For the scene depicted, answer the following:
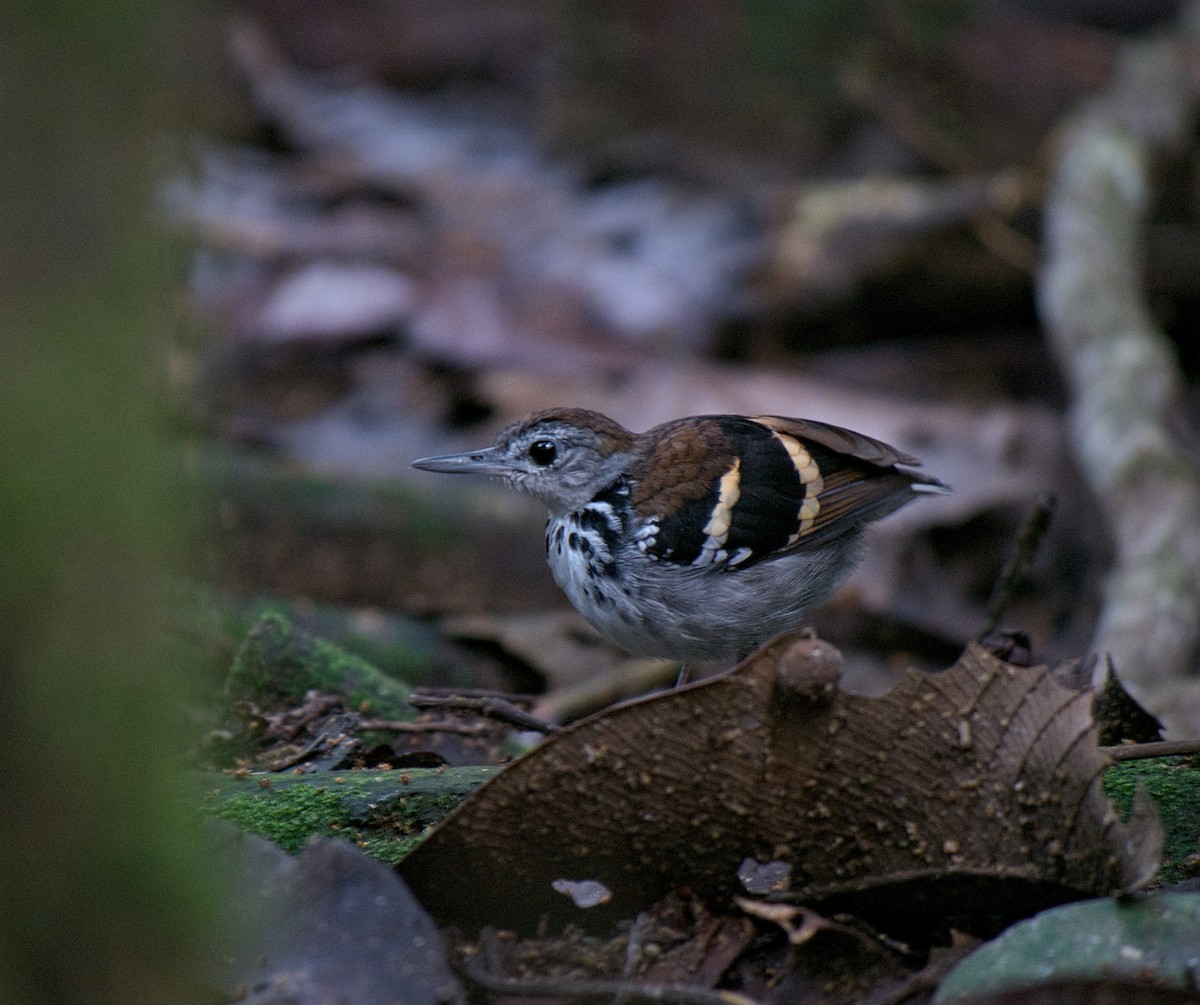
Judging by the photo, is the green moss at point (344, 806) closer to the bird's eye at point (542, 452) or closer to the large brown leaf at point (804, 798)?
the large brown leaf at point (804, 798)

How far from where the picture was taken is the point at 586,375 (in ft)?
28.0

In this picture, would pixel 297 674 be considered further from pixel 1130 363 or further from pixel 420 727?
pixel 1130 363

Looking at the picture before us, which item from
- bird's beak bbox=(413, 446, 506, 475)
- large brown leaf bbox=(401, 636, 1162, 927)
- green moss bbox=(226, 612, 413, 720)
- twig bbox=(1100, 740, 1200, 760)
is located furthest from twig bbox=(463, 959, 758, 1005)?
bird's beak bbox=(413, 446, 506, 475)

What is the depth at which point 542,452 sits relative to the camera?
4.96 meters

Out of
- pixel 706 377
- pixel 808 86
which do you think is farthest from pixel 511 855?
pixel 808 86

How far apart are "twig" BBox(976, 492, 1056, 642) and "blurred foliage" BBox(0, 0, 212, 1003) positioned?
2856 mm

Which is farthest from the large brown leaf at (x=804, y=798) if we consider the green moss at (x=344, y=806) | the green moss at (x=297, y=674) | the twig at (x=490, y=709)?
the green moss at (x=297, y=674)

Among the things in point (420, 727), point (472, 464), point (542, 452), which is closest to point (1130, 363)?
point (542, 452)

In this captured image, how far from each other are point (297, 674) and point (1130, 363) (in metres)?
4.56

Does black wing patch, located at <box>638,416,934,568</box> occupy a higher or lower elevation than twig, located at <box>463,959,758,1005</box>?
higher

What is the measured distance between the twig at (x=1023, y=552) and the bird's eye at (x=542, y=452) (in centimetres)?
143

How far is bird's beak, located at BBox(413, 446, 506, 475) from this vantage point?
4.92 meters

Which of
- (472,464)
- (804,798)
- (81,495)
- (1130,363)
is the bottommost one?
(1130,363)

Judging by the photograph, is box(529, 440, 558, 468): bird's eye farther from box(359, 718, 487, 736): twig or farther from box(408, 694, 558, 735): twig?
box(408, 694, 558, 735): twig
